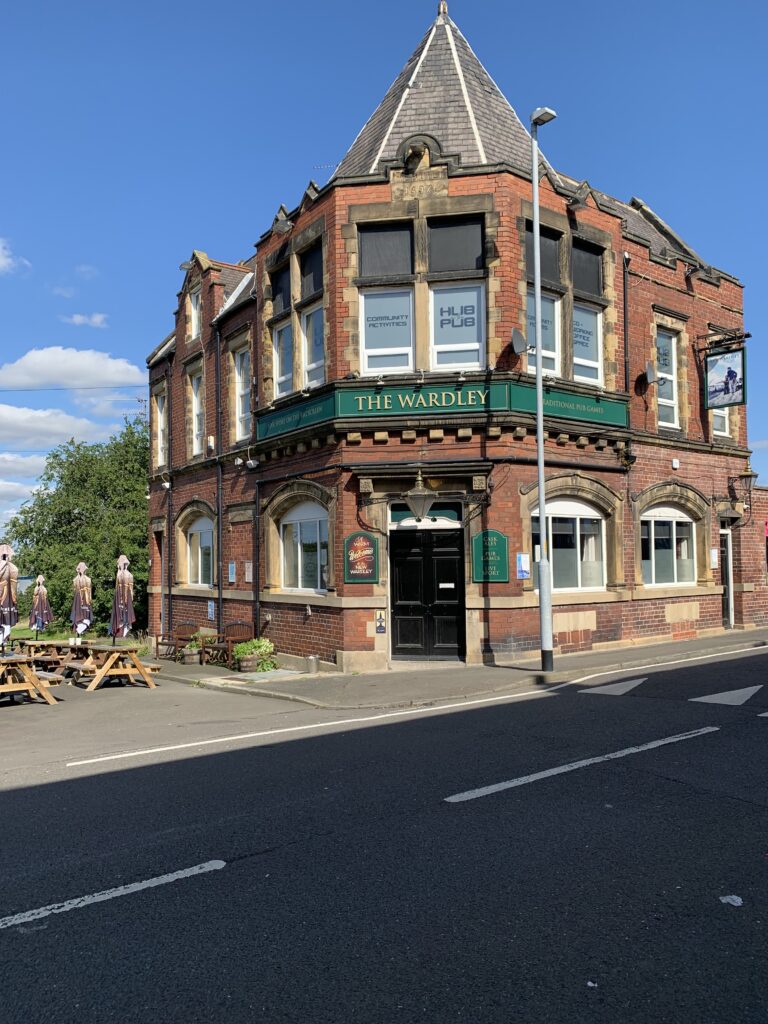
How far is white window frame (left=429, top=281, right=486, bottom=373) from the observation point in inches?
590

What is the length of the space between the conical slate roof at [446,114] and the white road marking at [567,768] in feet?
37.4

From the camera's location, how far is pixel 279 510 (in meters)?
17.3

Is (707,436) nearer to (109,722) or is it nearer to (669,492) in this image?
(669,492)

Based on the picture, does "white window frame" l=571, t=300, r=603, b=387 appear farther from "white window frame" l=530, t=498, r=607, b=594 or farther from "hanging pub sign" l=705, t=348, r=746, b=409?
"hanging pub sign" l=705, t=348, r=746, b=409

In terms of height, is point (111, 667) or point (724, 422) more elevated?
point (724, 422)

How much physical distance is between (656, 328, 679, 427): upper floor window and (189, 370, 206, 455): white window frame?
39.7 ft

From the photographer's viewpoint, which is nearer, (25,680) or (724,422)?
(25,680)

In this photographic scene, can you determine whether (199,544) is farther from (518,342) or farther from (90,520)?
(90,520)

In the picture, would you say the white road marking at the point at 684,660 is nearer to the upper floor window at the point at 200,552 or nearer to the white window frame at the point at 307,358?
the white window frame at the point at 307,358

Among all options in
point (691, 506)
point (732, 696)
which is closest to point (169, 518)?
point (691, 506)

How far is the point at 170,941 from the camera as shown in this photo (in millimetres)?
3867

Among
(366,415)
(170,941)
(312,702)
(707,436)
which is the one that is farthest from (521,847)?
(707,436)

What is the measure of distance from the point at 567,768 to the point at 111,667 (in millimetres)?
9586

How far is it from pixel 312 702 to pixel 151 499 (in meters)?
15.4
